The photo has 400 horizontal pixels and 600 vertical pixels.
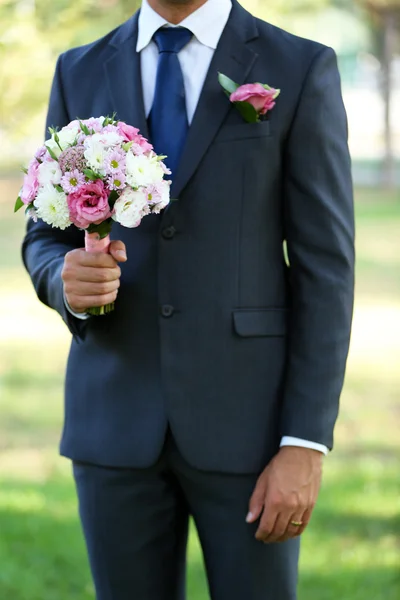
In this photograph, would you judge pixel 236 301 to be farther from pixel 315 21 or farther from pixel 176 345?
pixel 315 21

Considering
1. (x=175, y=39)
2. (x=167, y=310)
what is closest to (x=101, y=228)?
(x=167, y=310)

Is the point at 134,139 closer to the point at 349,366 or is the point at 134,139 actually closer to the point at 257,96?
the point at 257,96

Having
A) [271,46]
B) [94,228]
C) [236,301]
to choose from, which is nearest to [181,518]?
[236,301]

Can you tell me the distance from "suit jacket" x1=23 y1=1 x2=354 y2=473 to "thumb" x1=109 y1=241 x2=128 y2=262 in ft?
0.42

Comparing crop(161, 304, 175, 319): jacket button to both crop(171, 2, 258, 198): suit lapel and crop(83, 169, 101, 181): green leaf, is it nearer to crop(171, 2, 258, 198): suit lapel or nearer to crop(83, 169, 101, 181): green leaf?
crop(171, 2, 258, 198): suit lapel

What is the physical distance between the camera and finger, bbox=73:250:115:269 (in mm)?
1861

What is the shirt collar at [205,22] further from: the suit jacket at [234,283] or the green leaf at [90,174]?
the green leaf at [90,174]

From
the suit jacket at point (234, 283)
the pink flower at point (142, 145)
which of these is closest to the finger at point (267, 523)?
the suit jacket at point (234, 283)

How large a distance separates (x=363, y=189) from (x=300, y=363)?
784 centimetres

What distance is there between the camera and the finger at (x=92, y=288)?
1.89 metres

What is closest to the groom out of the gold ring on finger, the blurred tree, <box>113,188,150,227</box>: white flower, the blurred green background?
the gold ring on finger

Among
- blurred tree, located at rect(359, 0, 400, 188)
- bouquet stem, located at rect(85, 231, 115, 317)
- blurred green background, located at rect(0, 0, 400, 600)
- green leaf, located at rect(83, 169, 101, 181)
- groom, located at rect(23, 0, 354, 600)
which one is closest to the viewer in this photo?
green leaf, located at rect(83, 169, 101, 181)

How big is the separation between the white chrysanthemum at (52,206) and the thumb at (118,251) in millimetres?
120

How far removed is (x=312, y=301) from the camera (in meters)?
1.97
